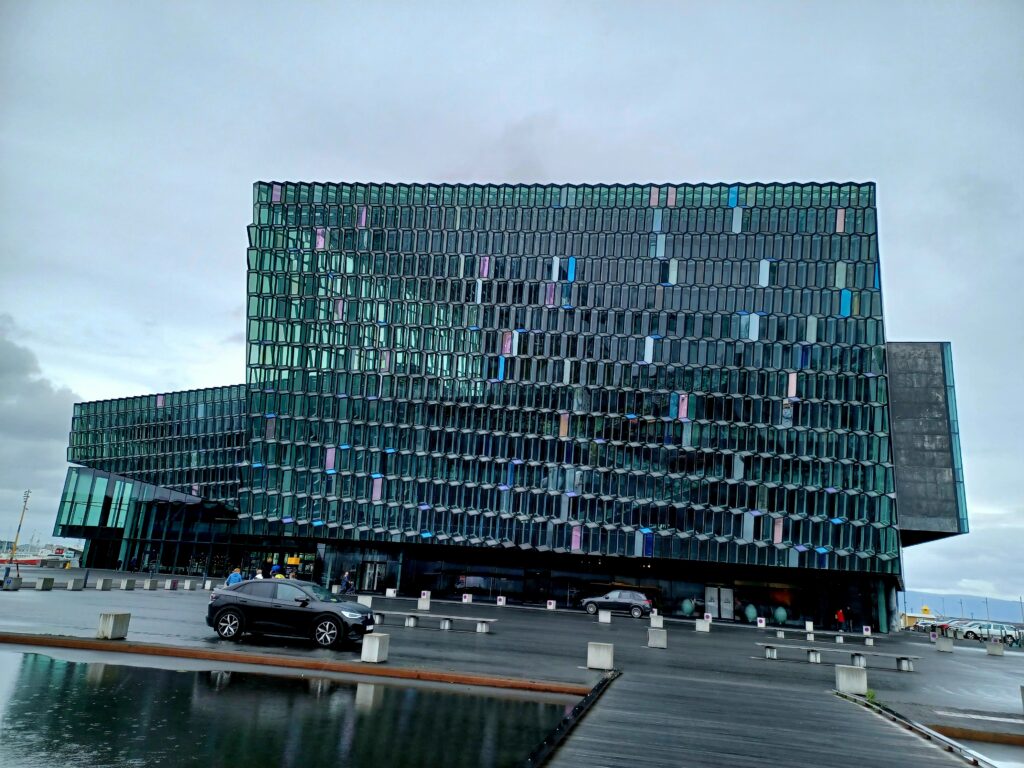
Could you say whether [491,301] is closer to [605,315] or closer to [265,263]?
[605,315]

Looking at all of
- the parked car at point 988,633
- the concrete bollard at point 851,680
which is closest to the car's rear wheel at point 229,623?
the concrete bollard at point 851,680

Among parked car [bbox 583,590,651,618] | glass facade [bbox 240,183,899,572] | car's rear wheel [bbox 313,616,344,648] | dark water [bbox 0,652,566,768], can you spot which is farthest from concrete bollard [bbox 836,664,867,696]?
glass facade [bbox 240,183,899,572]

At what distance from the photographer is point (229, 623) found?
19422mm

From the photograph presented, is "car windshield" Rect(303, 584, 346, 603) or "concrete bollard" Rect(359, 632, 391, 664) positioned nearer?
"concrete bollard" Rect(359, 632, 391, 664)

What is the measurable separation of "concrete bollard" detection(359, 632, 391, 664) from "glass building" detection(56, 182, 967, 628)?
53.7 meters

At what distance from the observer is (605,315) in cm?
7312

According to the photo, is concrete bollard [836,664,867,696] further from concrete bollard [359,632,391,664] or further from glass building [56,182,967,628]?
glass building [56,182,967,628]

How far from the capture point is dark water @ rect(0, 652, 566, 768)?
854cm

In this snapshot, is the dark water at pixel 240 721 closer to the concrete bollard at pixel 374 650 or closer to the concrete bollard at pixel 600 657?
the concrete bollard at pixel 374 650

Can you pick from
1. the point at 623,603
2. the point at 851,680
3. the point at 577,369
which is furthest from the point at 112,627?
the point at 577,369

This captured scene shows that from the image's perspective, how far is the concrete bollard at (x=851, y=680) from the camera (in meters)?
17.0

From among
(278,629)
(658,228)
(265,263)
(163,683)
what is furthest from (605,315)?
(163,683)

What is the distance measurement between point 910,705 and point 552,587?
55794 mm

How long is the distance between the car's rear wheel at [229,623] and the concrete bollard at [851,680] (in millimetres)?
13781
